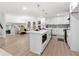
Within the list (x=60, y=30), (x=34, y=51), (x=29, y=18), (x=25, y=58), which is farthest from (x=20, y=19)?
(x=25, y=58)

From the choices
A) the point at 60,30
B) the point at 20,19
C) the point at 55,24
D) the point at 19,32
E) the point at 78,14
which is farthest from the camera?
the point at 20,19

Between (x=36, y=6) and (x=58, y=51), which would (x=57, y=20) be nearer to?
(x=36, y=6)

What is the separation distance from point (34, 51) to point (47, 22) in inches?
316

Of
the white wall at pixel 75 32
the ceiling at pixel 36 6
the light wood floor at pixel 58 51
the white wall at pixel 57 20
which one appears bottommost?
the light wood floor at pixel 58 51

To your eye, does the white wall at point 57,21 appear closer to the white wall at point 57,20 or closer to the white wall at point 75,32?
the white wall at point 57,20

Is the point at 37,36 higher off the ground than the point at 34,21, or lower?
lower

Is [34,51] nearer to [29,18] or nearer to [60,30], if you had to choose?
[60,30]

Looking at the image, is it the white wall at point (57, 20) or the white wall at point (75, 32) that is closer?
the white wall at point (75, 32)

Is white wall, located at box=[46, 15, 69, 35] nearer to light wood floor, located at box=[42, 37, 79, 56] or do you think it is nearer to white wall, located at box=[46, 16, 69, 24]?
white wall, located at box=[46, 16, 69, 24]

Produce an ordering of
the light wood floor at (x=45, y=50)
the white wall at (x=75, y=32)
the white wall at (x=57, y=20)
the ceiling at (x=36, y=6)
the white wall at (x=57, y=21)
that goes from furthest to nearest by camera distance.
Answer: the white wall at (x=57, y=20) < the white wall at (x=57, y=21) < the ceiling at (x=36, y=6) < the white wall at (x=75, y=32) < the light wood floor at (x=45, y=50)

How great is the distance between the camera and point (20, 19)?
1399 cm

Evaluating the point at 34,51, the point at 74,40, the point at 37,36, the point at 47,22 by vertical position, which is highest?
the point at 47,22

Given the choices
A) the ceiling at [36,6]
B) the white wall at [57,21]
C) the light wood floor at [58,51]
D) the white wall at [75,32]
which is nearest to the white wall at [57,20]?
the white wall at [57,21]

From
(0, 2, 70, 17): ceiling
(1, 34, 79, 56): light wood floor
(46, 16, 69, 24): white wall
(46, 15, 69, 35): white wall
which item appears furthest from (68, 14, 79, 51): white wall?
(46, 16, 69, 24): white wall
